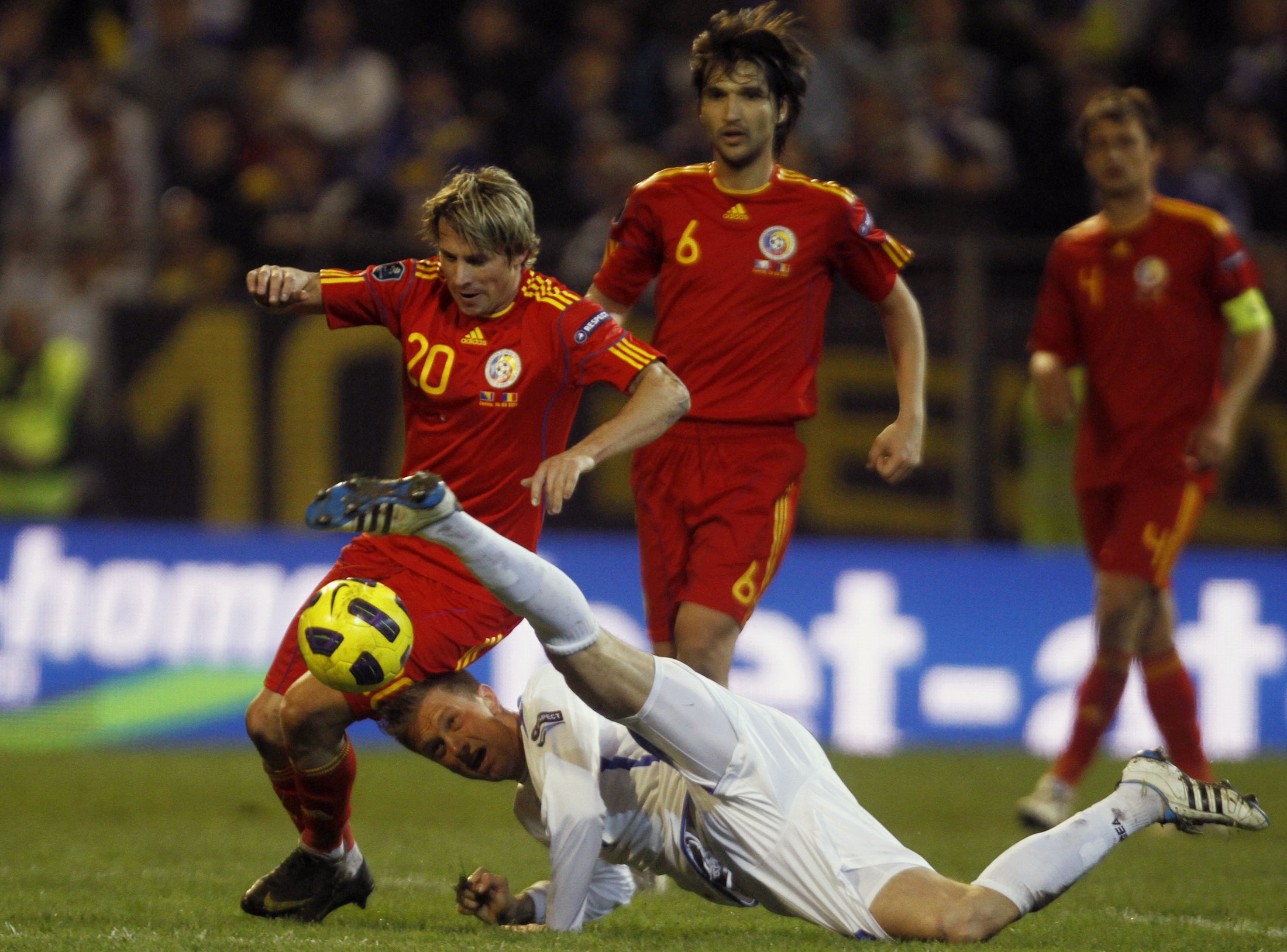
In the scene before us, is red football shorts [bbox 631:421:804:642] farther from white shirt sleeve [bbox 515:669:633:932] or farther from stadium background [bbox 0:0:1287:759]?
stadium background [bbox 0:0:1287:759]

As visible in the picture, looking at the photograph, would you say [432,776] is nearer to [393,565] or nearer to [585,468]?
[393,565]

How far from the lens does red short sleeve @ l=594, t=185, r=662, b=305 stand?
560 centimetres

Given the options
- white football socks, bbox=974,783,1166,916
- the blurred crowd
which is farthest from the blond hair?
the blurred crowd

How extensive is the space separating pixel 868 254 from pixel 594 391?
4.16 metres

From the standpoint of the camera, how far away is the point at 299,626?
4293 millimetres

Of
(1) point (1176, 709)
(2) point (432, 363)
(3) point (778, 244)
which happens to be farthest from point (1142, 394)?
(2) point (432, 363)

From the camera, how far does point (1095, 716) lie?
6816mm

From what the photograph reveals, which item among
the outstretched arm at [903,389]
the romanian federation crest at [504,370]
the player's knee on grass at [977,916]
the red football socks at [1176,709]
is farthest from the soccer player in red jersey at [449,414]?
the red football socks at [1176,709]

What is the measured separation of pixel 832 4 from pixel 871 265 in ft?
21.9

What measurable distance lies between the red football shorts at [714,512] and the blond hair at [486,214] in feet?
3.17

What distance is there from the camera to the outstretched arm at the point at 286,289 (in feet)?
15.2

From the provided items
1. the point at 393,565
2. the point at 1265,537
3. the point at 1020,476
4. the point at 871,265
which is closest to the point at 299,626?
the point at 393,565

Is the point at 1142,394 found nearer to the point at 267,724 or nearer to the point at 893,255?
the point at 893,255

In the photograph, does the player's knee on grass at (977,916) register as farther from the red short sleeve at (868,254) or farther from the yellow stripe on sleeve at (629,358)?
the red short sleeve at (868,254)
